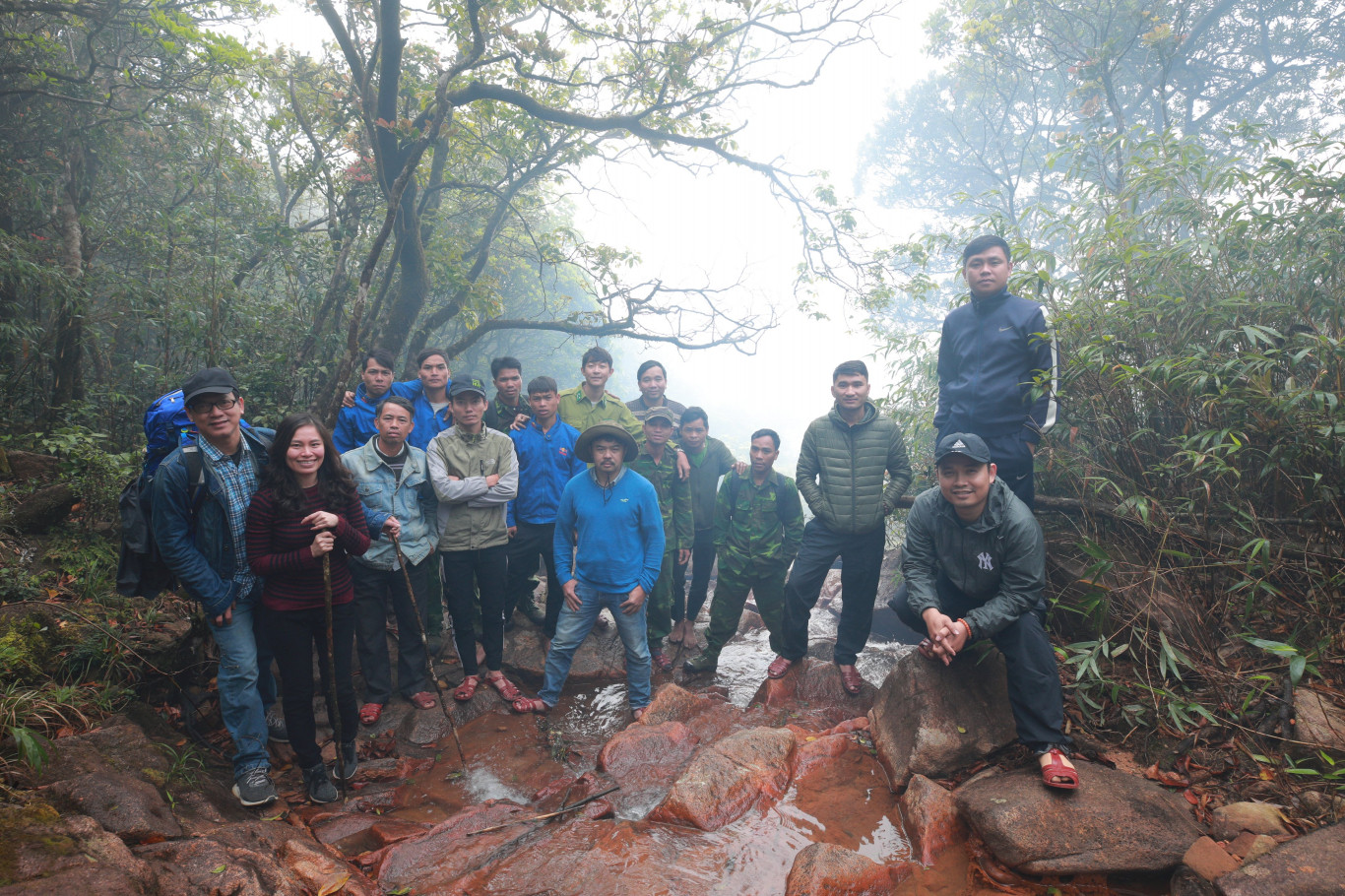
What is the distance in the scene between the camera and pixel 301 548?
326 cm

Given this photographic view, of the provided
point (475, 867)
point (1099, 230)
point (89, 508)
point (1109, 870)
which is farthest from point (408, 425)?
point (1099, 230)

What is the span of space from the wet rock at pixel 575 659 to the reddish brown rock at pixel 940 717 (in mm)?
2463

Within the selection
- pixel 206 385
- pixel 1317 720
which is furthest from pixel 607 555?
pixel 1317 720

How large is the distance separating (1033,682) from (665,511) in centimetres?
336

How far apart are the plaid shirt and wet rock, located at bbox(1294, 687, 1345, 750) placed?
5.45m

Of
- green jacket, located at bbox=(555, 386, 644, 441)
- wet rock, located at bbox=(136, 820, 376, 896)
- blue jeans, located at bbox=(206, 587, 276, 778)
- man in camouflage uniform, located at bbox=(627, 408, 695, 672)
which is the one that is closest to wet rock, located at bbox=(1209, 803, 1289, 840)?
wet rock, located at bbox=(136, 820, 376, 896)

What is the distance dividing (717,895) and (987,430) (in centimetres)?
329

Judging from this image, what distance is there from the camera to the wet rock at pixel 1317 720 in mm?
2686

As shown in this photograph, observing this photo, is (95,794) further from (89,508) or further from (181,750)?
(89,508)

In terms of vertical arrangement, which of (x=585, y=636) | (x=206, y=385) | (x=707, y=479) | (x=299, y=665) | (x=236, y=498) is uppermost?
(x=206, y=385)

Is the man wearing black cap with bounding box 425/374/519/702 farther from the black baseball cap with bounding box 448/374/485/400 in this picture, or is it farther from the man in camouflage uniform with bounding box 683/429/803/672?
the man in camouflage uniform with bounding box 683/429/803/672

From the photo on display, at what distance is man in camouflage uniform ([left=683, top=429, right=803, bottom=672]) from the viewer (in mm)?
5402

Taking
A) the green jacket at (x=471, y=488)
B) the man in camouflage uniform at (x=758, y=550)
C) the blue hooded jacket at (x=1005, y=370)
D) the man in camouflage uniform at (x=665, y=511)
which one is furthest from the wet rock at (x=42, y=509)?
the blue hooded jacket at (x=1005, y=370)

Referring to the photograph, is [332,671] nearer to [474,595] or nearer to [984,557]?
[474,595]
